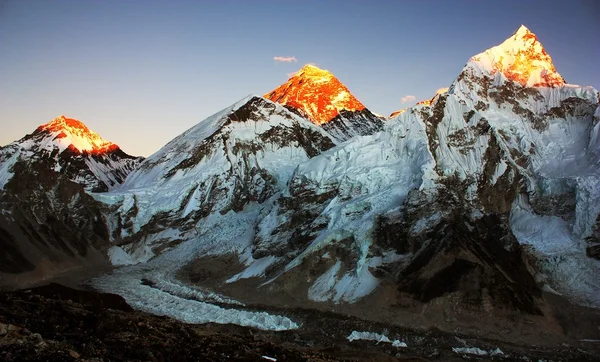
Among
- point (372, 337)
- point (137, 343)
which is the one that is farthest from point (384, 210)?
point (137, 343)

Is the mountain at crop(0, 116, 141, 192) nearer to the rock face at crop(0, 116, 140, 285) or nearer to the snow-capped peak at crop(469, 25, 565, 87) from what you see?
the rock face at crop(0, 116, 140, 285)

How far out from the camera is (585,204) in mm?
94562

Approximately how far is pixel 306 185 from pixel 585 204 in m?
51.0

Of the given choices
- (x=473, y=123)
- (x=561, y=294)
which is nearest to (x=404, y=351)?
(x=561, y=294)

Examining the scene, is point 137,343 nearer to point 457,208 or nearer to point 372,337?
point 372,337

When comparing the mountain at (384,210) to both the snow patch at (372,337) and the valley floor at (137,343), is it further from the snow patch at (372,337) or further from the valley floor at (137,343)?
the valley floor at (137,343)

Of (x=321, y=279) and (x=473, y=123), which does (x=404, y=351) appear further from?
(x=473, y=123)

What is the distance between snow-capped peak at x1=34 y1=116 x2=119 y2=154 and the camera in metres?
180

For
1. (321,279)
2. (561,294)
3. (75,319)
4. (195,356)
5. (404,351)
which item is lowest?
(561,294)

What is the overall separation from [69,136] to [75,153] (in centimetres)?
939

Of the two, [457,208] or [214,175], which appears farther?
[214,175]

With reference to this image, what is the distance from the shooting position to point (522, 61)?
137 m

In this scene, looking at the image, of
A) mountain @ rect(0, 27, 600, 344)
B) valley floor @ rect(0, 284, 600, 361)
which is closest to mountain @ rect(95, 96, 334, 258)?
mountain @ rect(0, 27, 600, 344)

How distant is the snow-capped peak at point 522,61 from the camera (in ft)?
431
